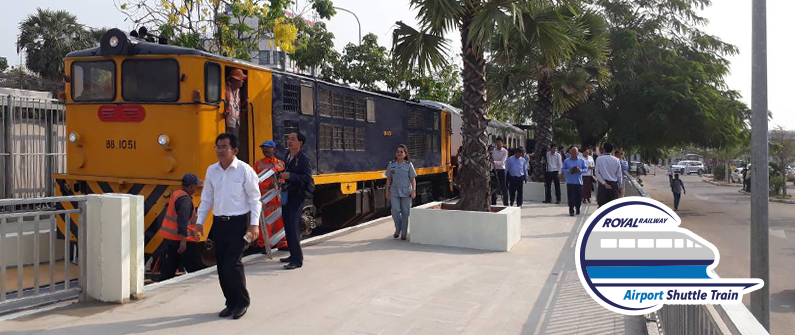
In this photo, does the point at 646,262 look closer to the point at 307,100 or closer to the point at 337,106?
the point at 307,100

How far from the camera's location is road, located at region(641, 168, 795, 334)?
9.47 meters

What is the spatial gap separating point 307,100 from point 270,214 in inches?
96.1

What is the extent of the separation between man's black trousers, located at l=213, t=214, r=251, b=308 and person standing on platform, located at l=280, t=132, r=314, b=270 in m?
1.97

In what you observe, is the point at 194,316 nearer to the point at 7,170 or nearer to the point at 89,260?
the point at 89,260

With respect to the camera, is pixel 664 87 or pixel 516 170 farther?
pixel 664 87

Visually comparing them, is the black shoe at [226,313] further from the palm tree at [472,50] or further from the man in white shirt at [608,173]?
the man in white shirt at [608,173]

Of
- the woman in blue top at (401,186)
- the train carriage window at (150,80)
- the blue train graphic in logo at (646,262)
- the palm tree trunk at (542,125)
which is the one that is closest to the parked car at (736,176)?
the palm tree trunk at (542,125)

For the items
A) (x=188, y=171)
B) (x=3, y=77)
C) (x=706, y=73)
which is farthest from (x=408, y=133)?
(x=3, y=77)

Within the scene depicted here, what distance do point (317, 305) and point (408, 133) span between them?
879 centimetres

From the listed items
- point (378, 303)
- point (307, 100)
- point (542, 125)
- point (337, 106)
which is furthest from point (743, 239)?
point (378, 303)

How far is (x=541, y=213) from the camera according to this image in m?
14.2

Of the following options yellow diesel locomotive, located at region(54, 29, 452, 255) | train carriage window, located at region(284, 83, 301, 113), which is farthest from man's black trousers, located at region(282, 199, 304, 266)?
train carriage window, located at region(284, 83, 301, 113)

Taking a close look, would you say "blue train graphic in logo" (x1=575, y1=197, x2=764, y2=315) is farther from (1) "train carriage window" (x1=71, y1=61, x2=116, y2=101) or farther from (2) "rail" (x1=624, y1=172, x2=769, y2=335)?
(1) "train carriage window" (x1=71, y1=61, x2=116, y2=101)

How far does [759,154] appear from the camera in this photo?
5.79m
